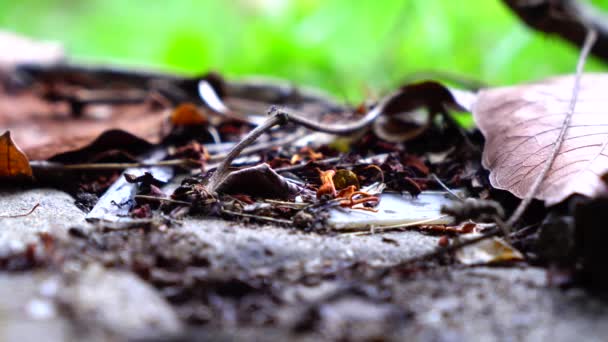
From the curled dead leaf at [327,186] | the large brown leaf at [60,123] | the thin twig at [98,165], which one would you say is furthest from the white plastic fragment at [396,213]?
the large brown leaf at [60,123]

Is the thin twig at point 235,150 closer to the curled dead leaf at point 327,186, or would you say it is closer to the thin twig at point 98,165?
the curled dead leaf at point 327,186

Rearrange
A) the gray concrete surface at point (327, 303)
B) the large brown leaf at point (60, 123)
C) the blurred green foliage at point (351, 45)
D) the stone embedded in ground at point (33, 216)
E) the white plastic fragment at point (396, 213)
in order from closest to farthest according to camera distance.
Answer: the gray concrete surface at point (327, 303), the stone embedded in ground at point (33, 216), the white plastic fragment at point (396, 213), the large brown leaf at point (60, 123), the blurred green foliage at point (351, 45)

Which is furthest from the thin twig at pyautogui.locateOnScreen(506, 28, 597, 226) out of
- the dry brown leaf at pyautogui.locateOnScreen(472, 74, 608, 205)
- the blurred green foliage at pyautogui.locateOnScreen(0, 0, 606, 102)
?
the blurred green foliage at pyautogui.locateOnScreen(0, 0, 606, 102)

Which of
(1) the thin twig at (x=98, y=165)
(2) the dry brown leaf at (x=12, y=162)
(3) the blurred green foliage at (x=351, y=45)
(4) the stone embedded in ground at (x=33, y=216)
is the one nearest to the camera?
(4) the stone embedded in ground at (x=33, y=216)

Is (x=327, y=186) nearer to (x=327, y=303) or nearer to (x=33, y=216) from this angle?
(x=327, y=303)

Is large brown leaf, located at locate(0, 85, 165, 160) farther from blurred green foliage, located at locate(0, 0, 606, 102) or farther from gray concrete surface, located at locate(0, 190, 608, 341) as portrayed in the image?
blurred green foliage, located at locate(0, 0, 606, 102)

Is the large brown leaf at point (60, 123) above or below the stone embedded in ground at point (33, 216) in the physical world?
above

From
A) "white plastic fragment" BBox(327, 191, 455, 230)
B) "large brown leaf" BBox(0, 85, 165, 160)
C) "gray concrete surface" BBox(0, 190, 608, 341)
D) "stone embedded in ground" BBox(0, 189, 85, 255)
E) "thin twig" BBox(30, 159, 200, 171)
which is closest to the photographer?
"gray concrete surface" BBox(0, 190, 608, 341)
